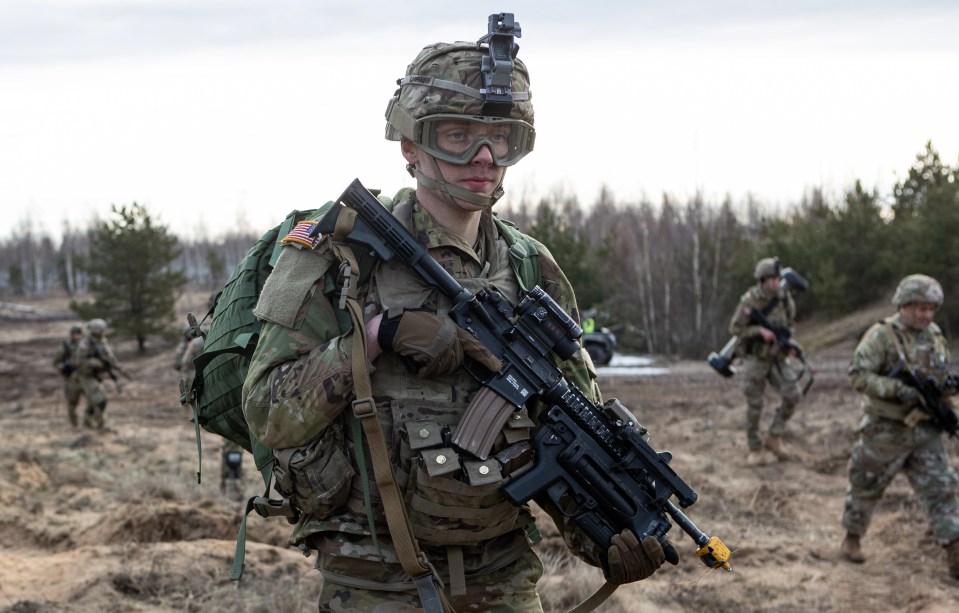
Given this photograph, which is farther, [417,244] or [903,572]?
[903,572]

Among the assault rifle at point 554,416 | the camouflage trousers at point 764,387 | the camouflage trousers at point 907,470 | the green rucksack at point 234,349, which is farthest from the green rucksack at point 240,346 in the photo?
the camouflage trousers at point 764,387

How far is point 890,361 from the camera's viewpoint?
268 inches

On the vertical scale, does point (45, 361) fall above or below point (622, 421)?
below

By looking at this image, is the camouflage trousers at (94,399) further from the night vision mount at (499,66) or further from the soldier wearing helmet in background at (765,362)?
the night vision mount at (499,66)

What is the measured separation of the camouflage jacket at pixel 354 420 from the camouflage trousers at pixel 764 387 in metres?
8.68

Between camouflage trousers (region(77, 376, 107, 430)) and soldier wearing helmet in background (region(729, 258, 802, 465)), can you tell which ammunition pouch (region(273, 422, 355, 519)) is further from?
camouflage trousers (region(77, 376, 107, 430))

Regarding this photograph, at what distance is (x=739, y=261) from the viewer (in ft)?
84.6

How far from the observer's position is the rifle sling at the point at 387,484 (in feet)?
8.05

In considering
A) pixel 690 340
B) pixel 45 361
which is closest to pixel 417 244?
pixel 690 340

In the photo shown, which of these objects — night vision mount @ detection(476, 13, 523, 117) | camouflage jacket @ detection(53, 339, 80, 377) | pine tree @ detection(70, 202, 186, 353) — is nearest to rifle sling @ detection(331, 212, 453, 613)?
night vision mount @ detection(476, 13, 523, 117)

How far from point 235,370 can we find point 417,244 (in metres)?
0.69

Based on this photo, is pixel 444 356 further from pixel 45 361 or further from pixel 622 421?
pixel 45 361

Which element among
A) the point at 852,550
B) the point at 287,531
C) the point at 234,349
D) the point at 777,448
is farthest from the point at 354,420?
the point at 777,448

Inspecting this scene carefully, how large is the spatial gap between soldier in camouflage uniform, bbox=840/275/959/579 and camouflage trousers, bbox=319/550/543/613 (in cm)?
459
